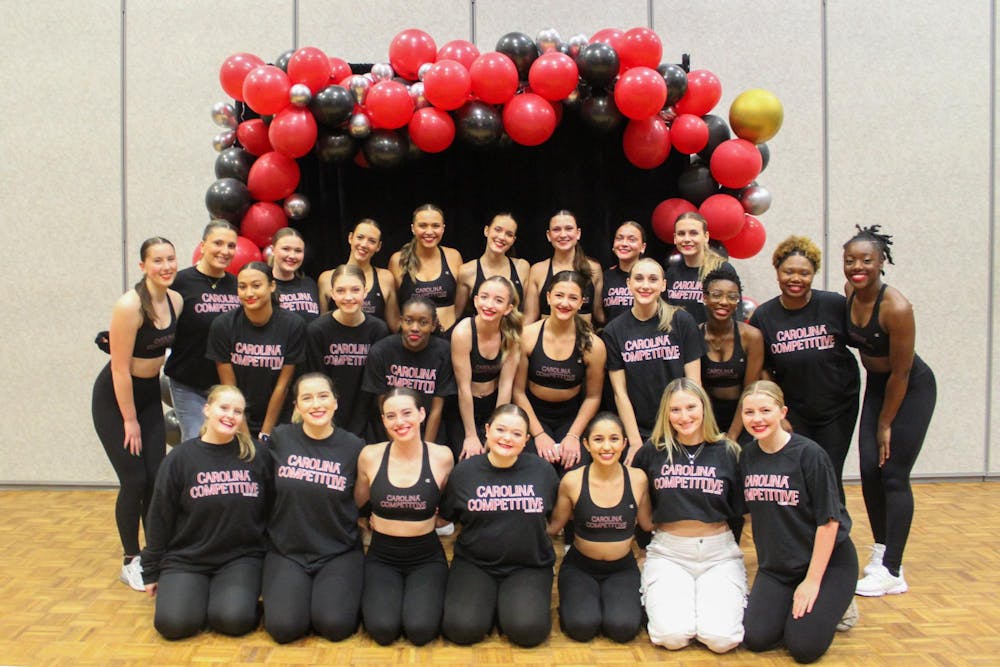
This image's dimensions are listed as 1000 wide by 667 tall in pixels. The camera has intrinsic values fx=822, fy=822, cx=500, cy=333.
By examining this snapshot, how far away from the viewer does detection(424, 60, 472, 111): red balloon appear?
4.02m

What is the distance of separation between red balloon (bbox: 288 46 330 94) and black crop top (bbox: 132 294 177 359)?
1.27 meters

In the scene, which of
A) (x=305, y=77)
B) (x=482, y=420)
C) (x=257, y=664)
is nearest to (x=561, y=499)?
(x=482, y=420)

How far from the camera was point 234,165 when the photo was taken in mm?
4266

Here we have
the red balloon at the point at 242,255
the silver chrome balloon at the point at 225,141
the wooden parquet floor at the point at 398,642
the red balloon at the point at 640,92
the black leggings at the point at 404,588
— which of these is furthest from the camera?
the silver chrome balloon at the point at 225,141

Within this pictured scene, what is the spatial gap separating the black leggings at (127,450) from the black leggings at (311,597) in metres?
0.87

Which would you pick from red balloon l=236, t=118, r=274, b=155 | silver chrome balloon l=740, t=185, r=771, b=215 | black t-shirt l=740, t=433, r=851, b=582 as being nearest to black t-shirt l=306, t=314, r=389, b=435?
red balloon l=236, t=118, r=274, b=155

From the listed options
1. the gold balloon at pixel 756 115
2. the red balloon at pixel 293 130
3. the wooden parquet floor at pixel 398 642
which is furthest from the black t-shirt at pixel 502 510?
the gold balloon at pixel 756 115

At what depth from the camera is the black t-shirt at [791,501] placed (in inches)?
121

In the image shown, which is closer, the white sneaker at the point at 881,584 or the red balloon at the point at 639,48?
the white sneaker at the point at 881,584

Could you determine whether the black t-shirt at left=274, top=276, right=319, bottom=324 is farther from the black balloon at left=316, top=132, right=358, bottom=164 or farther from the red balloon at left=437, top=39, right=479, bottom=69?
the red balloon at left=437, top=39, right=479, bottom=69

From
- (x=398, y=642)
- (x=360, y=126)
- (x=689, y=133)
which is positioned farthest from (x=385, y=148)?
(x=398, y=642)

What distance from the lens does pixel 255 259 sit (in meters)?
4.20

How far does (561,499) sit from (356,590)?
0.87 m

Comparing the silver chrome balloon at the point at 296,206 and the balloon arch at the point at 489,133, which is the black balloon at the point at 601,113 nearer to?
the balloon arch at the point at 489,133
